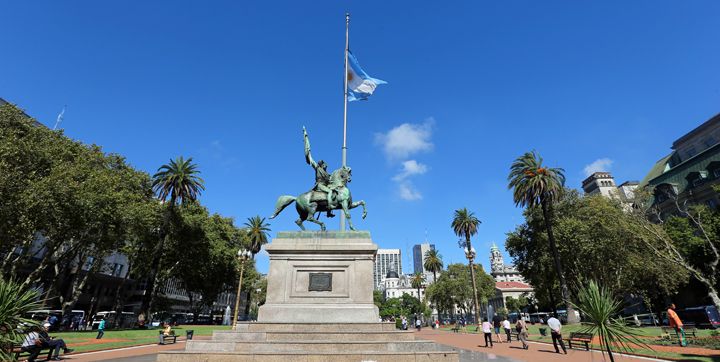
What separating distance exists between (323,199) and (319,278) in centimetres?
326

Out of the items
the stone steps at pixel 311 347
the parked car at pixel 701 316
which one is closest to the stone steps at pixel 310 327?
the stone steps at pixel 311 347

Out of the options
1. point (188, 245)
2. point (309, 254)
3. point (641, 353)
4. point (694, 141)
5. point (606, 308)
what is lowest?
point (641, 353)

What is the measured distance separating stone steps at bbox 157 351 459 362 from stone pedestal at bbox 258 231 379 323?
286cm

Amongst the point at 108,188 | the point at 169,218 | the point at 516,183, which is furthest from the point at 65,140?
the point at 516,183

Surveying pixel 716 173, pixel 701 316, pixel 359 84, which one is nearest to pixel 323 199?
pixel 359 84

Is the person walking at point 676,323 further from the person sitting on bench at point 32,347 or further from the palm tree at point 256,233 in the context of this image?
the palm tree at point 256,233

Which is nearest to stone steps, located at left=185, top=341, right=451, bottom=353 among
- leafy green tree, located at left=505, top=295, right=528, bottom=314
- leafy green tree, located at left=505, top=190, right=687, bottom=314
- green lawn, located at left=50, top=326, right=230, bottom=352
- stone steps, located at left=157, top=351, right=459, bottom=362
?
stone steps, located at left=157, top=351, right=459, bottom=362

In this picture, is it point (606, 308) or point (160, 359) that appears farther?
point (160, 359)

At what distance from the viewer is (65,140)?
27531 millimetres

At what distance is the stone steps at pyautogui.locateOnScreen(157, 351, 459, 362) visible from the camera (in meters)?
9.99

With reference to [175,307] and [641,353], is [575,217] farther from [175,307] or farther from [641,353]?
[175,307]

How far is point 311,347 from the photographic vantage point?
10828 mm

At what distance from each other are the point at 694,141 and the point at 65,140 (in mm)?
79200

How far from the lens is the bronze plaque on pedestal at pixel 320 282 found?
545 inches
